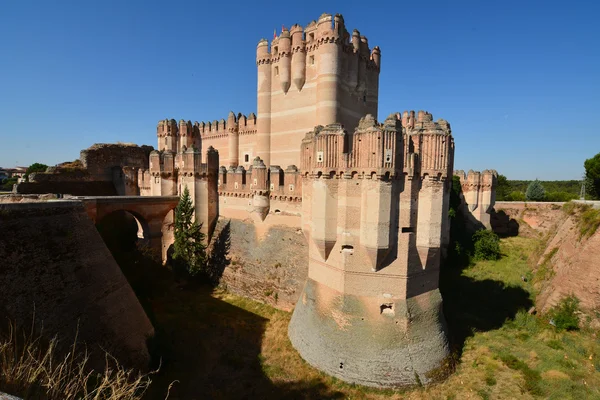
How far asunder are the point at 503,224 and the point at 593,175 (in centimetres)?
1418

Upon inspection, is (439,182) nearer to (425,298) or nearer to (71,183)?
(425,298)

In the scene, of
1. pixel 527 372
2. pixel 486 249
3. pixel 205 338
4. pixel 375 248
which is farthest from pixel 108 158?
pixel 486 249

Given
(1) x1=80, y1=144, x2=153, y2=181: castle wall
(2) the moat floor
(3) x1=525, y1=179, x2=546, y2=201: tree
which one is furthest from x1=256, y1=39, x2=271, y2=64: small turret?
(3) x1=525, y1=179, x2=546, y2=201: tree

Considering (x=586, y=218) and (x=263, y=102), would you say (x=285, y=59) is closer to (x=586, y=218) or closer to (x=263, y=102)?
(x=263, y=102)

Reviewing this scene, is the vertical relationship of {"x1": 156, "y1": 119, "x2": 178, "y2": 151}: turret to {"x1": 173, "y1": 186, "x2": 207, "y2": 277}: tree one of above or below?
above

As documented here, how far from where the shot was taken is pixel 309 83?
21.4 metres

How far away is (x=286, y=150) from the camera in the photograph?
22969 millimetres

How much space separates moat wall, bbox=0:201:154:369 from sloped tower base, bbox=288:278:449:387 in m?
6.98

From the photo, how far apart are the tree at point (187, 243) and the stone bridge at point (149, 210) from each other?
1477 mm

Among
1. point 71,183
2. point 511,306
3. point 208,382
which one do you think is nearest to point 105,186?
point 71,183

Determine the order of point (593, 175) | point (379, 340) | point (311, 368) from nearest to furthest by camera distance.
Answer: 1. point (379, 340)
2. point (311, 368)
3. point (593, 175)

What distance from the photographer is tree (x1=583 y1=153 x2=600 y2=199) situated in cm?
3392

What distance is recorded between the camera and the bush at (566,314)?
1367cm

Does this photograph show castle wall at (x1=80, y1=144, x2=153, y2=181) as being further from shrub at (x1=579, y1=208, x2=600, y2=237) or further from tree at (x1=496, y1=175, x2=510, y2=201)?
tree at (x1=496, y1=175, x2=510, y2=201)
